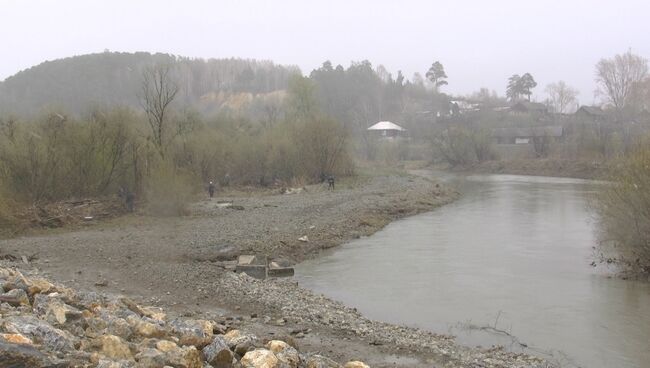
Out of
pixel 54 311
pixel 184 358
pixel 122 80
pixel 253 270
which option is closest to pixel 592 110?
pixel 122 80

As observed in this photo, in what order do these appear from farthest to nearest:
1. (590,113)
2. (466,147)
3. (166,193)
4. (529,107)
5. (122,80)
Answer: (529,107), (122,80), (590,113), (466,147), (166,193)

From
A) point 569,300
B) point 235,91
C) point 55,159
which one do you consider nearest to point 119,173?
point 55,159

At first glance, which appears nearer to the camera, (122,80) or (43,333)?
(43,333)

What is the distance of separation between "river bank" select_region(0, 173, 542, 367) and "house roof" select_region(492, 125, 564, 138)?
145 ft

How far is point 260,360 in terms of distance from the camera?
6910mm

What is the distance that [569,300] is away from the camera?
527 inches

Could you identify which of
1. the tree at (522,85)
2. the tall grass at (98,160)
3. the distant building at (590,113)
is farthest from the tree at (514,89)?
the tall grass at (98,160)

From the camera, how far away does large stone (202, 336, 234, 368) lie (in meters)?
6.86

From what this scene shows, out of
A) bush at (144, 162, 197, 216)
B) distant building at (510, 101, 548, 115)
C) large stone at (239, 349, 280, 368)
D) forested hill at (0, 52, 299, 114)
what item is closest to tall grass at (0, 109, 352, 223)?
bush at (144, 162, 197, 216)

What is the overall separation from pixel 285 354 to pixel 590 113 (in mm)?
81516

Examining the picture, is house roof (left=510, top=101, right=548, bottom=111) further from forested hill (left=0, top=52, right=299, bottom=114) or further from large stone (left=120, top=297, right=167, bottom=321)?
large stone (left=120, top=297, right=167, bottom=321)

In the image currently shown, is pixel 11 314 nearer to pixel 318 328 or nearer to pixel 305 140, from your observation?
pixel 318 328

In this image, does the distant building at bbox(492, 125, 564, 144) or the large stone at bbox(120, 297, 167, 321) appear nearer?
the large stone at bbox(120, 297, 167, 321)

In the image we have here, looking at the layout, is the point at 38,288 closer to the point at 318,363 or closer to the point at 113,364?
the point at 113,364
